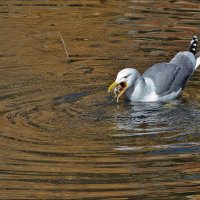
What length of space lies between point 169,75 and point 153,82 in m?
0.24

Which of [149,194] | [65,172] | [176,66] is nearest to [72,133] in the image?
[65,172]

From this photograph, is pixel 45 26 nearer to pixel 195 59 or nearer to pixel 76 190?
pixel 195 59

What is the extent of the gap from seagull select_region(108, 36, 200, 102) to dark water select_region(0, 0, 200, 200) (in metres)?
0.15

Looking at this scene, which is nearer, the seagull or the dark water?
the dark water

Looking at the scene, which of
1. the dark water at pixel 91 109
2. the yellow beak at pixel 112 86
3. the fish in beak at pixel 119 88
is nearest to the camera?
the dark water at pixel 91 109

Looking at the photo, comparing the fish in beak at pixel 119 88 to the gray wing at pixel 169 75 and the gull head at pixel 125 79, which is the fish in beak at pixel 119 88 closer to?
the gull head at pixel 125 79

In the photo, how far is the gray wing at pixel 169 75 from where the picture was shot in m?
10.6

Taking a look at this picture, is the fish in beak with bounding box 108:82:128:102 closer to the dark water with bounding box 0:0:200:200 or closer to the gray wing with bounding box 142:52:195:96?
the dark water with bounding box 0:0:200:200

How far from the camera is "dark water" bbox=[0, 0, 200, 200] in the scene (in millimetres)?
7480

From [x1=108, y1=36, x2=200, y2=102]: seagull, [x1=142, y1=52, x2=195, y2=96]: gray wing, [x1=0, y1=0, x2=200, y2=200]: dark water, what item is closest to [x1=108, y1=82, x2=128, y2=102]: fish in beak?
[x1=108, y1=36, x2=200, y2=102]: seagull

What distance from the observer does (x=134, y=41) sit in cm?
Answer: 1312

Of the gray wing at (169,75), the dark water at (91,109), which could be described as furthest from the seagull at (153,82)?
the dark water at (91,109)

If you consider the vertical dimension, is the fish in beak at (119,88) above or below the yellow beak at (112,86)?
below

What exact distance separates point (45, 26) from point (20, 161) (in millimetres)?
6559
